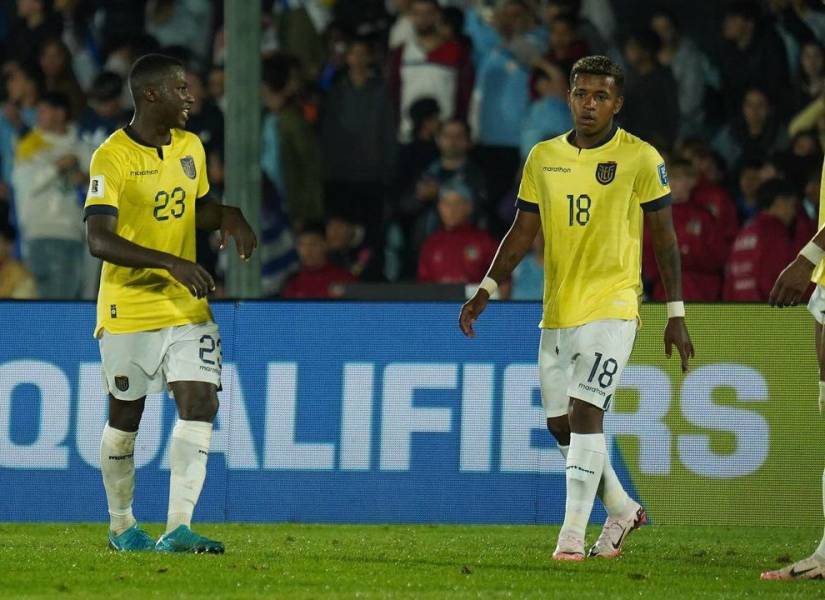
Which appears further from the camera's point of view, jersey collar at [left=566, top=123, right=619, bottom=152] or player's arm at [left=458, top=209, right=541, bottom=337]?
player's arm at [left=458, top=209, right=541, bottom=337]

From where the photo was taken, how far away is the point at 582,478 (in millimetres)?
7434

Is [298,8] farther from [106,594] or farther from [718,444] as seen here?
[106,594]

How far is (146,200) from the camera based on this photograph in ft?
25.4

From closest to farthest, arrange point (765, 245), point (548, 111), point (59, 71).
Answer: point (765, 245)
point (548, 111)
point (59, 71)

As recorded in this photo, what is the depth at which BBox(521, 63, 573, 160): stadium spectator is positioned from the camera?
13.3 meters

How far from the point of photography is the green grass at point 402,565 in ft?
21.2

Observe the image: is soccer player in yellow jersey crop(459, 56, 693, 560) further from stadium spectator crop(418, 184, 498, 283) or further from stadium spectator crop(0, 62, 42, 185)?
stadium spectator crop(0, 62, 42, 185)

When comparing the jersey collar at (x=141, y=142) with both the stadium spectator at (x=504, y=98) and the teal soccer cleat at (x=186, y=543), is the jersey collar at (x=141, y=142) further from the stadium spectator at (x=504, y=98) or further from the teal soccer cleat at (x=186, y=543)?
the stadium spectator at (x=504, y=98)

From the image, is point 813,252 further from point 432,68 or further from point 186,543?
point 432,68

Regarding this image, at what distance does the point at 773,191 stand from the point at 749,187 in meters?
0.87

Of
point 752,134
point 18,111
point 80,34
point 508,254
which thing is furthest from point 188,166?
point 80,34

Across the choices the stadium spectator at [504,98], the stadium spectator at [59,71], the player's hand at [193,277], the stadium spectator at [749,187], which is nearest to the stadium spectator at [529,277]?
the stadium spectator at [504,98]

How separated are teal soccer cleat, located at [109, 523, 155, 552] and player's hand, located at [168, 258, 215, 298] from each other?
4.43 feet

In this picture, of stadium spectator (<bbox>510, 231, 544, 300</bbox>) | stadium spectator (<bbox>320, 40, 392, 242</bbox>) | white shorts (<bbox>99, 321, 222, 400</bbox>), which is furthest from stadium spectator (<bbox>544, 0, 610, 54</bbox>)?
white shorts (<bbox>99, 321, 222, 400</bbox>)
